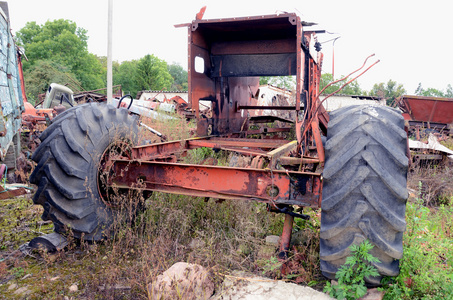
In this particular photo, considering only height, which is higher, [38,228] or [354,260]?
[354,260]

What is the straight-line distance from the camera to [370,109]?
2676mm

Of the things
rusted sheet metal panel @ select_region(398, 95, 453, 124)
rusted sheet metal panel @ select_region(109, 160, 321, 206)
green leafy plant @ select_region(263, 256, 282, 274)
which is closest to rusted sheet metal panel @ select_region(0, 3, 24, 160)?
rusted sheet metal panel @ select_region(109, 160, 321, 206)

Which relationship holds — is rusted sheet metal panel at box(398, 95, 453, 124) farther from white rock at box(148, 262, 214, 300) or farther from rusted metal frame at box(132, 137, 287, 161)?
white rock at box(148, 262, 214, 300)

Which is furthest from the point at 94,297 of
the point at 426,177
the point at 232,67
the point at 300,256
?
the point at 426,177

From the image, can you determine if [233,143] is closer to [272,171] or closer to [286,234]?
[286,234]

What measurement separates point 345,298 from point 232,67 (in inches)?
157

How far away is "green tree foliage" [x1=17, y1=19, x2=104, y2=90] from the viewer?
52531 mm

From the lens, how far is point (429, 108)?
11.5 meters

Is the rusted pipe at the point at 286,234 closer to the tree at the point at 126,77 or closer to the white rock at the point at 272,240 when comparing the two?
the white rock at the point at 272,240

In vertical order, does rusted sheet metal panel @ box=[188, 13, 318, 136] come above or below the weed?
above

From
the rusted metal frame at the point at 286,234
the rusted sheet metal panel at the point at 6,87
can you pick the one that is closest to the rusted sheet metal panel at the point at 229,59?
the rusted metal frame at the point at 286,234

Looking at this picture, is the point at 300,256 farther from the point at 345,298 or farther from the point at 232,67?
the point at 232,67

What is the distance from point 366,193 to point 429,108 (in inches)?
439

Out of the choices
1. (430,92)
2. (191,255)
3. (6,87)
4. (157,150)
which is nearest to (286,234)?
(191,255)
